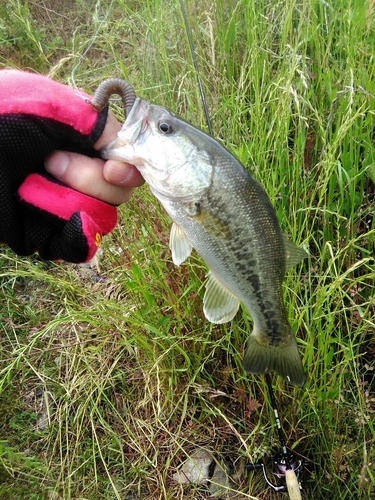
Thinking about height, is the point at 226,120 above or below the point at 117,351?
above

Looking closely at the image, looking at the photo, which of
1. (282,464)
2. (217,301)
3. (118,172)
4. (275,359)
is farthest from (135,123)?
(282,464)

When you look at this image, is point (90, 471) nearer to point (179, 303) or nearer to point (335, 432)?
Result: point (179, 303)

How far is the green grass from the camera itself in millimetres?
1858

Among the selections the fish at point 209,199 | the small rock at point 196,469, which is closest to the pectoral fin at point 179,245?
the fish at point 209,199

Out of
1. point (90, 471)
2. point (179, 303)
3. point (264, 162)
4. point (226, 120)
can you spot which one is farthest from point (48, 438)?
point (226, 120)

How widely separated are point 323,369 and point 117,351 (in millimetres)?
1138

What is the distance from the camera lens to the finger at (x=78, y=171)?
1.36 metres

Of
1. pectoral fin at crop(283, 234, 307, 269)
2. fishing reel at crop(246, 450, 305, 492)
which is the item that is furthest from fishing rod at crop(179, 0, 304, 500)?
pectoral fin at crop(283, 234, 307, 269)

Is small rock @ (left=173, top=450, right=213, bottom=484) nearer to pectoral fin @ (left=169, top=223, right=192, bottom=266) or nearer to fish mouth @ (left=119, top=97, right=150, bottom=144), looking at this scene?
pectoral fin @ (left=169, top=223, right=192, bottom=266)

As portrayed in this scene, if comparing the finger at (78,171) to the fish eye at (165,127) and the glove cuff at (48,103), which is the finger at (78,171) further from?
the fish eye at (165,127)

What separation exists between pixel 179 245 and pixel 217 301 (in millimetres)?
241

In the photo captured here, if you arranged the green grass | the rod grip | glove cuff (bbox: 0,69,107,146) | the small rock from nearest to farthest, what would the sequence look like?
glove cuff (bbox: 0,69,107,146) < the rod grip < the green grass < the small rock

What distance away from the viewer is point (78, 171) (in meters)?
1.35

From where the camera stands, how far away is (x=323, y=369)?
6.12 feet
